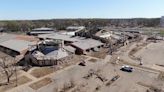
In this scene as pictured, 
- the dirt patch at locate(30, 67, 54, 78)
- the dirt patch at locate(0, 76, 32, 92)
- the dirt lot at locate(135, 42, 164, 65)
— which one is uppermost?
the dirt lot at locate(135, 42, 164, 65)

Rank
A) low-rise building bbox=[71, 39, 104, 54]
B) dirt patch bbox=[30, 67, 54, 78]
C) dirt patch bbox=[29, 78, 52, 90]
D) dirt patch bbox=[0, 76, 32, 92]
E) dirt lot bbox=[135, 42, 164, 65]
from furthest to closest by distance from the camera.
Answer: low-rise building bbox=[71, 39, 104, 54]
dirt lot bbox=[135, 42, 164, 65]
dirt patch bbox=[30, 67, 54, 78]
dirt patch bbox=[29, 78, 52, 90]
dirt patch bbox=[0, 76, 32, 92]

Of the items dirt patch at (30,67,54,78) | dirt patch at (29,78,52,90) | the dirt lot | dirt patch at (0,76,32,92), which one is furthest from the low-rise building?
dirt patch at (0,76,32,92)

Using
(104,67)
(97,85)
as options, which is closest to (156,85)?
(97,85)

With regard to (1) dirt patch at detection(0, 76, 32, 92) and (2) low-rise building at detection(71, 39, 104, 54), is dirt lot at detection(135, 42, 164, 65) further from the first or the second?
(1) dirt patch at detection(0, 76, 32, 92)

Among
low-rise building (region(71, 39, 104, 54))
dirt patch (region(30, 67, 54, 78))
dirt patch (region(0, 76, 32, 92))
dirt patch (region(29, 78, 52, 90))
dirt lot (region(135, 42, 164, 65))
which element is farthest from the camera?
low-rise building (region(71, 39, 104, 54))

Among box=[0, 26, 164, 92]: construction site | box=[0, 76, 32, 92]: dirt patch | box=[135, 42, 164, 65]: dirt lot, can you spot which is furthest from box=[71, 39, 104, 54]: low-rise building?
box=[0, 76, 32, 92]: dirt patch

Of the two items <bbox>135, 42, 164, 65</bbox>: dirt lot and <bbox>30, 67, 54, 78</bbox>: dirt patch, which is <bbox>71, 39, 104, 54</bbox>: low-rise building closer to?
<bbox>135, 42, 164, 65</bbox>: dirt lot

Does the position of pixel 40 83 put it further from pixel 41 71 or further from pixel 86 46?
pixel 86 46

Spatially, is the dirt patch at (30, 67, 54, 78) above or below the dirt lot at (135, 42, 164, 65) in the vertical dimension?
below

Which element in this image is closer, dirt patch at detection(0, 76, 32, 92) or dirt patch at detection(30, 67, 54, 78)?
dirt patch at detection(0, 76, 32, 92)
